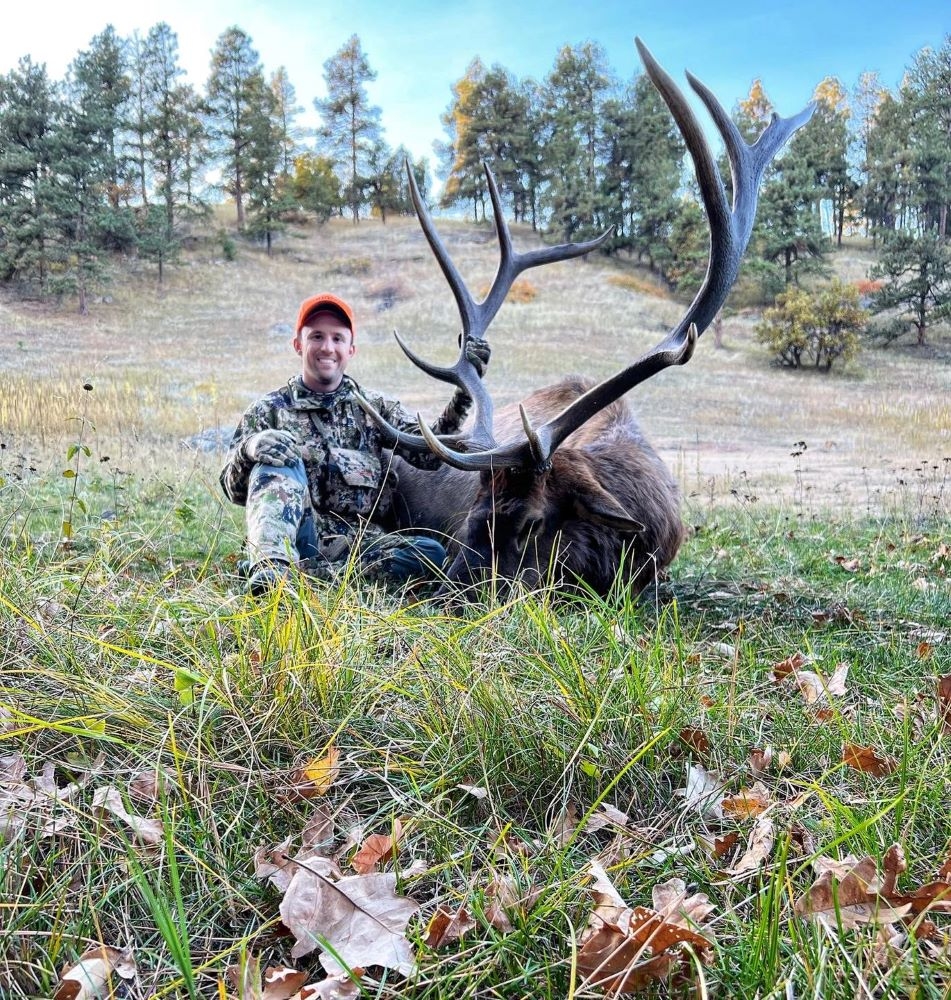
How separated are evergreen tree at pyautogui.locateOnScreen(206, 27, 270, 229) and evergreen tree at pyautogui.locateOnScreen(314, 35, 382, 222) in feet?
14.5

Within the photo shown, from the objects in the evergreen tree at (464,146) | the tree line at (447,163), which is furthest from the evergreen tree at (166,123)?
the evergreen tree at (464,146)

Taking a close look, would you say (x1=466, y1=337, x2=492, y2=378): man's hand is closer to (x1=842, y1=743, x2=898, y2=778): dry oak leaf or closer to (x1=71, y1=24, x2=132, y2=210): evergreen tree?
(x1=842, y1=743, x2=898, y2=778): dry oak leaf

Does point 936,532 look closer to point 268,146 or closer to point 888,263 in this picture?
point 888,263

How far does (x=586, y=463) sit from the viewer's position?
4.12 m

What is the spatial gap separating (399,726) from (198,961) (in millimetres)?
729

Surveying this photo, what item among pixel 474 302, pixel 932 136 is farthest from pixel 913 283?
pixel 474 302

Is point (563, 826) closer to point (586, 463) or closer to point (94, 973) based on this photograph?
point (94, 973)

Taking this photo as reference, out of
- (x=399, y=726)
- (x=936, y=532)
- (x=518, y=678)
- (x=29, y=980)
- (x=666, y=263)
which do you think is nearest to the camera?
(x=29, y=980)

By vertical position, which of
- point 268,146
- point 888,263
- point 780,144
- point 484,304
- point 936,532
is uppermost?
point 268,146

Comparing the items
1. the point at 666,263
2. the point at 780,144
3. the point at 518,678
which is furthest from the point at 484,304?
the point at 666,263

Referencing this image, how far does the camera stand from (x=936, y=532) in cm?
573

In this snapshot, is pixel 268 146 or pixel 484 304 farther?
pixel 268 146

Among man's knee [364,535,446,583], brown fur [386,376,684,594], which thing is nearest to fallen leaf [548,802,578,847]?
brown fur [386,376,684,594]

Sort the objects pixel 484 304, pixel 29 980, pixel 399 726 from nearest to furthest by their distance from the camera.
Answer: pixel 29 980 → pixel 399 726 → pixel 484 304
